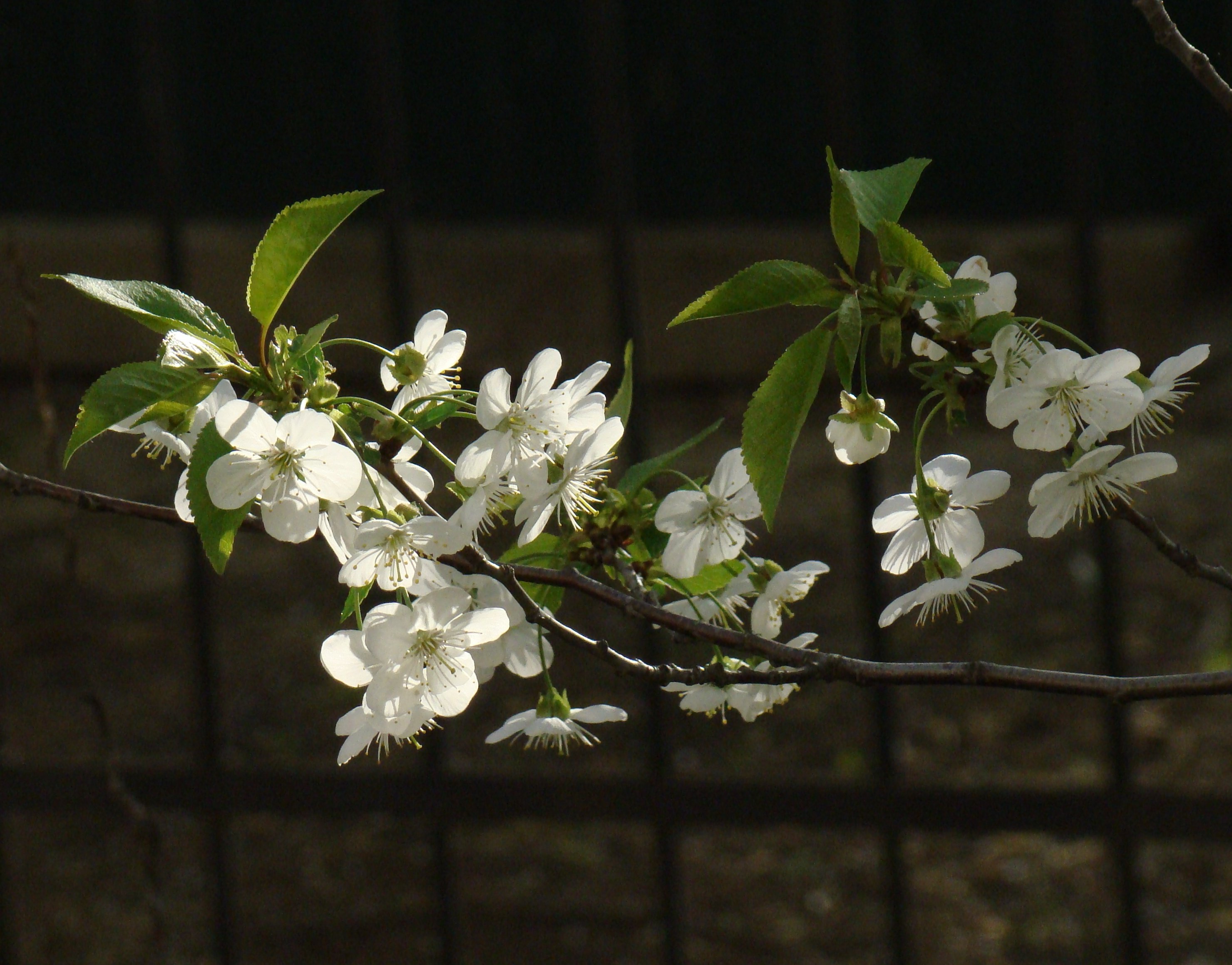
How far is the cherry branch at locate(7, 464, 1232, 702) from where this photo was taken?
0.66 meters

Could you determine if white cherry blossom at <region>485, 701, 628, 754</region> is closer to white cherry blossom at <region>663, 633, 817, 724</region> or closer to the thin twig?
white cherry blossom at <region>663, 633, 817, 724</region>

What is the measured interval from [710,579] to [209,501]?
1.03 feet

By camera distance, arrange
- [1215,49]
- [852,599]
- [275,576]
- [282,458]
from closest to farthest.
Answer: [282,458]
[1215,49]
[852,599]
[275,576]

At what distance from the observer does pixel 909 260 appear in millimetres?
650

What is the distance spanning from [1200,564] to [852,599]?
248cm

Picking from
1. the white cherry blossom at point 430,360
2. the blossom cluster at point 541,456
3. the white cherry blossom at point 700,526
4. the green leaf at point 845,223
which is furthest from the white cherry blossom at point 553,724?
the green leaf at point 845,223

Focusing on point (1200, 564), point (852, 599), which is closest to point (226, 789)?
point (1200, 564)

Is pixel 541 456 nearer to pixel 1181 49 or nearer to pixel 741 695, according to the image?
pixel 741 695

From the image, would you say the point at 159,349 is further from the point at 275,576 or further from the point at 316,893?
the point at 275,576

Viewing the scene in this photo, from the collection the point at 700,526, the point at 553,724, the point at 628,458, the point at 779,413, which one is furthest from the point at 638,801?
the point at 779,413

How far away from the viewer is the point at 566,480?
72cm

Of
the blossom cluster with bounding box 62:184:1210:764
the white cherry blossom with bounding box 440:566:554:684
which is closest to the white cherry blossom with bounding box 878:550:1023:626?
the blossom cluster with bounding box 62:184:1210:764

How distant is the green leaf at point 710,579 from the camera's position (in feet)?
2.63

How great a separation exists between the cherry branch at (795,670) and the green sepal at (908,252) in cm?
20
